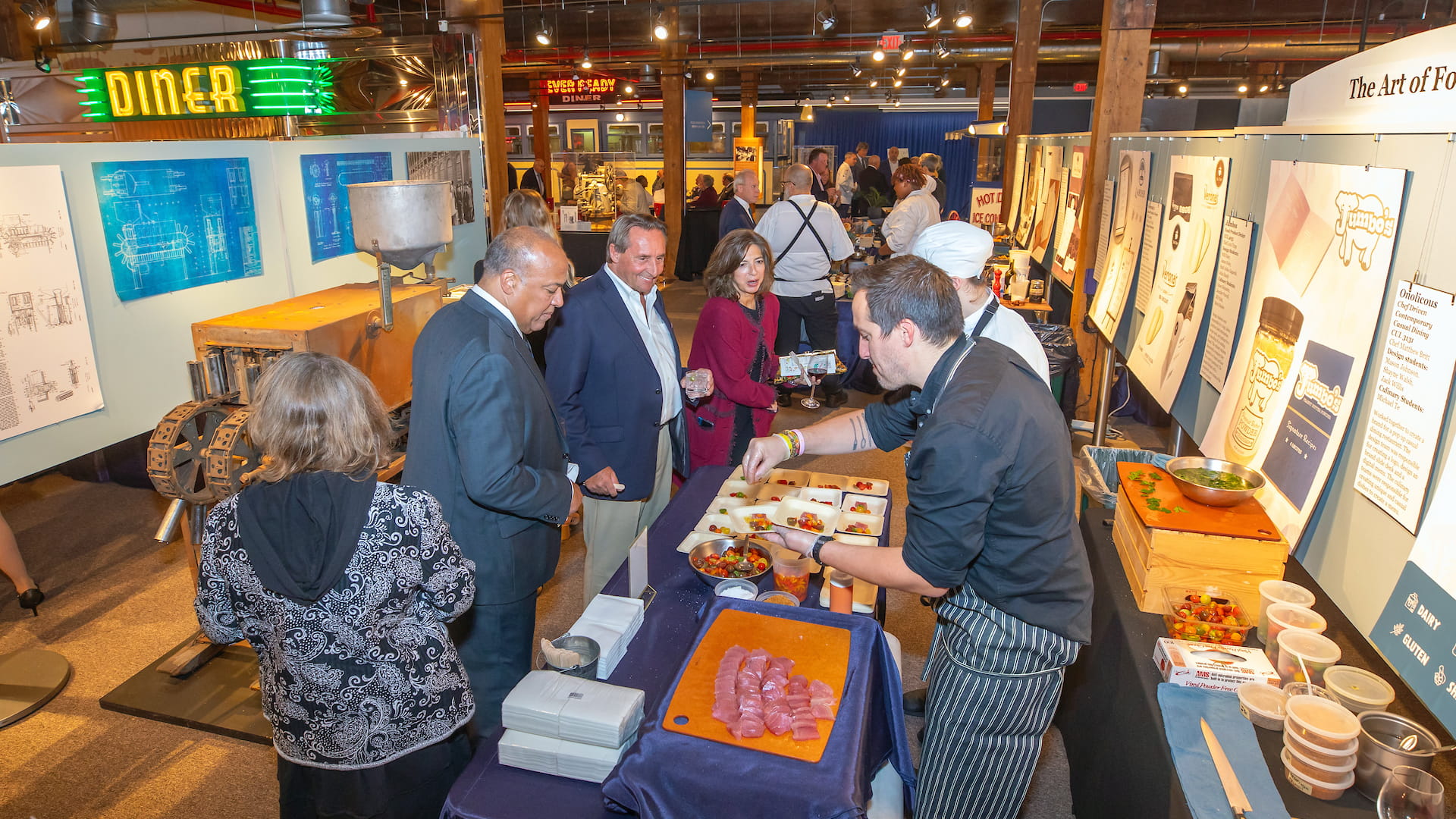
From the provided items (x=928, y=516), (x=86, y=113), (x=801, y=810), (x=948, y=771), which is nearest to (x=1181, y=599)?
(x=948, y=771)

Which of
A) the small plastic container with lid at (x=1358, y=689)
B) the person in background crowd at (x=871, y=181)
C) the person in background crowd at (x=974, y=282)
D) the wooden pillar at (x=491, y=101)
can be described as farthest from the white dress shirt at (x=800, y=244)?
the person in background crowd at (x=871, y=181)

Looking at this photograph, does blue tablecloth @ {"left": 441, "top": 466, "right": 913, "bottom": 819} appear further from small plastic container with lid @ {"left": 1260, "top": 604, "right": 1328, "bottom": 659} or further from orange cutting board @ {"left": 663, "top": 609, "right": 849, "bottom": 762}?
small plastic container with lid @ {"left": 1260, "top": 604, "right": 1328, "bottom": 659}

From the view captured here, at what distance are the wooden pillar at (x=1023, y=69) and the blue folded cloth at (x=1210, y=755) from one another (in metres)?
9.77

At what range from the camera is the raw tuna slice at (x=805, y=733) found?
162 centimetres

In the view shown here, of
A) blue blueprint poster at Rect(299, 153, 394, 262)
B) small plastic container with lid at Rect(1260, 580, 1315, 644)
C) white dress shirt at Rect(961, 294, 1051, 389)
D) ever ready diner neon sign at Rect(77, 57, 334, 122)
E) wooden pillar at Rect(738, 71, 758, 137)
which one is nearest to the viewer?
small plastic container with lid at Rect(1260, 580, 1315, 644)

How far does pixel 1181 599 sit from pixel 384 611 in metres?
2.02

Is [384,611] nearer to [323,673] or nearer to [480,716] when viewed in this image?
[323,673]

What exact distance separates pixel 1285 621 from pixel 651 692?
5.11ft

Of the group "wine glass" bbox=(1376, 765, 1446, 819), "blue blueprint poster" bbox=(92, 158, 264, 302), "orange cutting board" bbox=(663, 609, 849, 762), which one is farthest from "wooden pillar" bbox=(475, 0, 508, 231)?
"wine glass" bbox=(1376, 765, 1446, 819)

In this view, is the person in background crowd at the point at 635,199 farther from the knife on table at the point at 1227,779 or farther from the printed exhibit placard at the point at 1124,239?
the knife on table at the point at 1227,779

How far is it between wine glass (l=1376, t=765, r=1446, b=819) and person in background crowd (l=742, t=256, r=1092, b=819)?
0.60 m

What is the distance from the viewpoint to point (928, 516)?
69.8 inches

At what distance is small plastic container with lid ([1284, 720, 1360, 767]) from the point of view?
1634 mm

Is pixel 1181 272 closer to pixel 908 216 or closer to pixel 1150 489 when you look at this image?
pixel 1150 489
